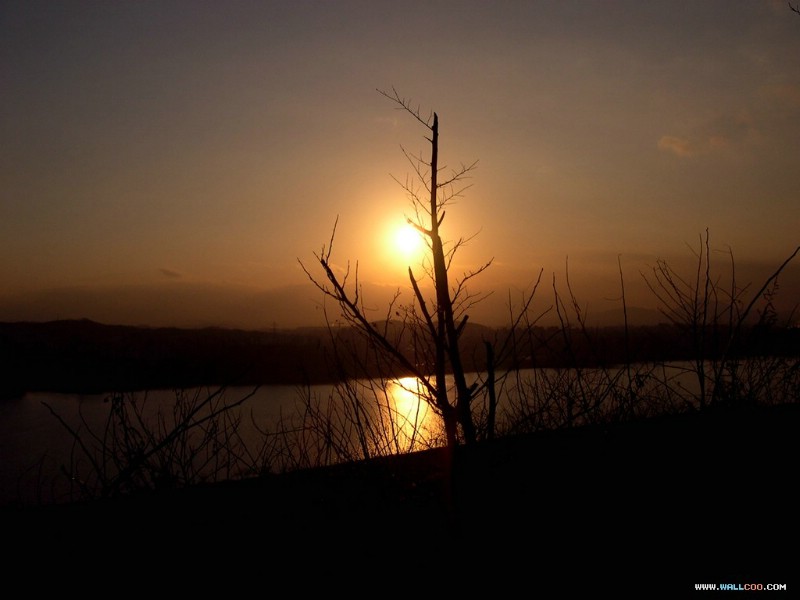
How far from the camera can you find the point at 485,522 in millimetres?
3096

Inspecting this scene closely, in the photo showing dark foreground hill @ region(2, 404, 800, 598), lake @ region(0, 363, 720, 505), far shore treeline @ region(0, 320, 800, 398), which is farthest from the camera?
far shore treeline @ region(0, 320, 800, 398)

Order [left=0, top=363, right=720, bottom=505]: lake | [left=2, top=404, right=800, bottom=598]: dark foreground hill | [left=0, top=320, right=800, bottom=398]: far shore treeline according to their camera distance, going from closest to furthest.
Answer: [left=2, top=404, right=800, bottom=598]: dark foreground hill, [left=0, top=363, right=720, bottom=505]: lake, [left=0, top=320, right=800, bottom=398]: far shore treeline

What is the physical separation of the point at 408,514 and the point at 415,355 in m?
1.45

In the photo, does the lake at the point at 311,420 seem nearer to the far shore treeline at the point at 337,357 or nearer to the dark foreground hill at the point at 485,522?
the far shore treeline at the point at 337,357

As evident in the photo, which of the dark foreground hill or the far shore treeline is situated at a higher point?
the far shore treeline

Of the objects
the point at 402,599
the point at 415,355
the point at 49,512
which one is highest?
the point at 415,355

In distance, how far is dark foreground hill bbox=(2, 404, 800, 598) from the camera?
2.55 m

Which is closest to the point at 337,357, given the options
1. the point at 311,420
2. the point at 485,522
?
the point at 311,420

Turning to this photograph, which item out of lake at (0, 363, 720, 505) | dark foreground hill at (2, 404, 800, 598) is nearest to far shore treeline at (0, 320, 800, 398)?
lake at (0, 363, 720, 505)

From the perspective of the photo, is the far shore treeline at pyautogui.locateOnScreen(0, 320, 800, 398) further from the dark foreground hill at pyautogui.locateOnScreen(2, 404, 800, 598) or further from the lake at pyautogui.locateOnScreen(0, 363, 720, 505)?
the dark foreground hill at pyautogui.locateOnScreen(2, 404, 800, 598)

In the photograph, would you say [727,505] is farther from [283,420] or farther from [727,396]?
[283,420]

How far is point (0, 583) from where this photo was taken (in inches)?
99.0

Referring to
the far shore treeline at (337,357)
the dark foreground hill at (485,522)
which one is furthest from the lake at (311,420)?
the dark foreground hill at (485,522)

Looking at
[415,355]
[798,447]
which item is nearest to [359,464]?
[415,355]
